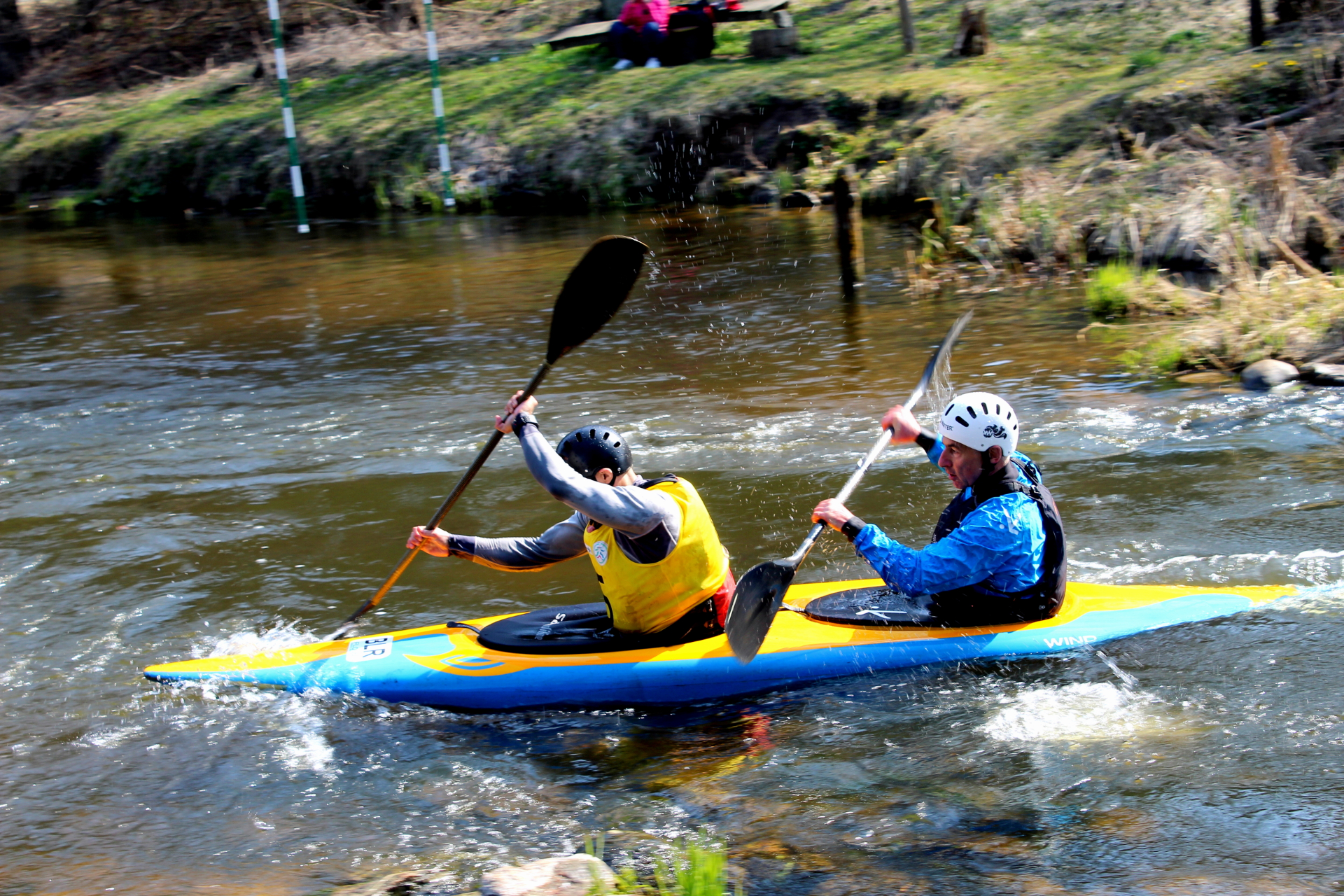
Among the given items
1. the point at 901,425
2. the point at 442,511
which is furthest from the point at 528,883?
the point at 901,425

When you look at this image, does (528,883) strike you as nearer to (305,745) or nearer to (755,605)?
(755,605)

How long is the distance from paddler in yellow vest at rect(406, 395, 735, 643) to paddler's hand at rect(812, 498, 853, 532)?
14.4 inches

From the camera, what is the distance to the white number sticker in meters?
4.44

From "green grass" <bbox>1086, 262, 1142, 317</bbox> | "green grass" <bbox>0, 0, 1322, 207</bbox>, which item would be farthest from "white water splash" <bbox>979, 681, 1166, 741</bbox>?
"green grass" <bbox>0, 0, 1322, 207</bbox>

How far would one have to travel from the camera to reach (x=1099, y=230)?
9.67m

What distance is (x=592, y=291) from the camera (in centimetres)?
494

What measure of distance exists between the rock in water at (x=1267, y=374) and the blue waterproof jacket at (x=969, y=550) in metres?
3.54

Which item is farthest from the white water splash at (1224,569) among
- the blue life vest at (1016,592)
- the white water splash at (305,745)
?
the white water splash at (305,745)

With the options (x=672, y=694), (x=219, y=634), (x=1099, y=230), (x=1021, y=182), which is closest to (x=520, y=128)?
(x=1021, y=182)

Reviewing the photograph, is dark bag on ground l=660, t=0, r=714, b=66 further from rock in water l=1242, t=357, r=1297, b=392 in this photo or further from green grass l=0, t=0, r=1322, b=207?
rock in water l=1242, t=357, r=1297, b=392

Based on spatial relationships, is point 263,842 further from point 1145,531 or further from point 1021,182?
point 1021,182

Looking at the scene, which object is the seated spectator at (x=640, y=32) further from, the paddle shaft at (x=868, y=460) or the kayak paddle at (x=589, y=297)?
the kayak paddle at (x=589, y=297)

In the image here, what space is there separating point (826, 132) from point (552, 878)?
→ 38.6 ft

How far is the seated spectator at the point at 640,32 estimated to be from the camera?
1539 cm
